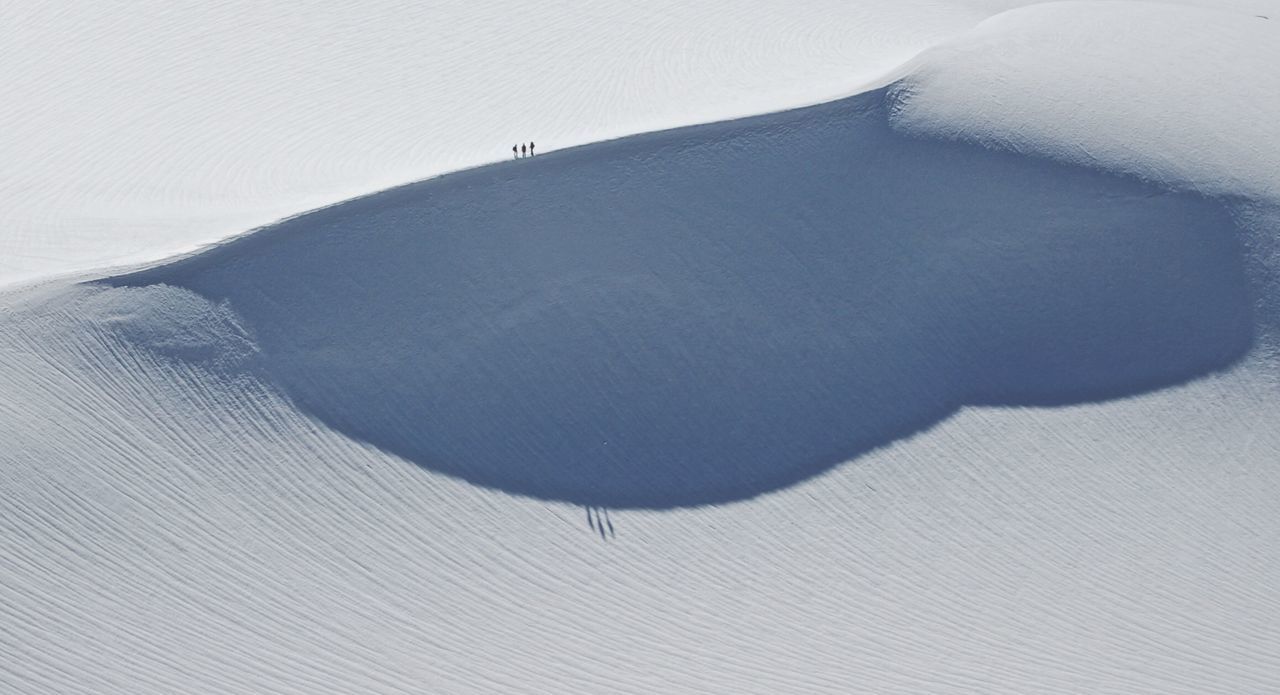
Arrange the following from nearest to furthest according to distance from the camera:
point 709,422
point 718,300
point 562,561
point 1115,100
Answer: point 562,561 < point 709,422 < point 718,300 < point 1115,100

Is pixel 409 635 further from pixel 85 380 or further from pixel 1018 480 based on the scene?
pixel 1018 480

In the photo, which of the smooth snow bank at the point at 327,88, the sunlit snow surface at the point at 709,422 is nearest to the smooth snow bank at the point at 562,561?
the sunlit snow surface at the point at 709,422

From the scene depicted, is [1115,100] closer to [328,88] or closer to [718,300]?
[718,300]

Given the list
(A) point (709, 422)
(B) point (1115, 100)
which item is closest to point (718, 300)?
(A) point (709, 422)

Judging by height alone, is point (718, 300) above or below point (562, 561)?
above

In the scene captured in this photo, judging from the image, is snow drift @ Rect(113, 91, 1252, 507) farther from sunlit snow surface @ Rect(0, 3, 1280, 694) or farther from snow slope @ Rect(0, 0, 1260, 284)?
snow slope @ Rect(0, 0, 1260, 284)

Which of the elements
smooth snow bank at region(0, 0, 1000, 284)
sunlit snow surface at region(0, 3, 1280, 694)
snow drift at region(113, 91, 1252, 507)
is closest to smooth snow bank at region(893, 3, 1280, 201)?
sunlit snow surface at region(0, 3, 1280, 694)
